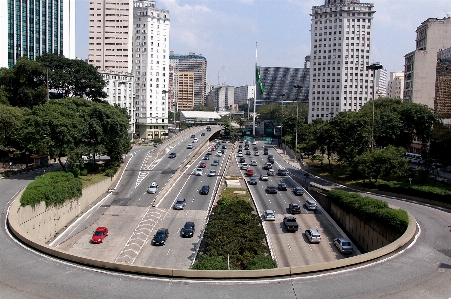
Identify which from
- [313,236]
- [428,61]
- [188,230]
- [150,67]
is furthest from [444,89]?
[150,67]

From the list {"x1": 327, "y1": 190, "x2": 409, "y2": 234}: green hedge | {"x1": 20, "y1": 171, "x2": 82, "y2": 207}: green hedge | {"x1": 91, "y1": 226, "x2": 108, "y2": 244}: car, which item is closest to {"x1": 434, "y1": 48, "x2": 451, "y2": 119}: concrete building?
{"x1": 327, "y1": 190, "x2": 409, "y2": 234}: green hedge

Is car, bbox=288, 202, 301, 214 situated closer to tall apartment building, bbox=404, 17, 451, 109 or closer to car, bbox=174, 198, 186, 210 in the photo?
car, bbox=174, 198, 186, 210

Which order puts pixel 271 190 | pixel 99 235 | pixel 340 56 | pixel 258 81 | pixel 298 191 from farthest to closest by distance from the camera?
1. pixel 258 81
2. pixel 340 56
3. pixel 271 190
4. pixel 298 191
5. pixel 99 235

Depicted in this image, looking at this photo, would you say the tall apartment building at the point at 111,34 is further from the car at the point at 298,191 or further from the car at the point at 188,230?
the car at the point at 188,230

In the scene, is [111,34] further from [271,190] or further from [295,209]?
[295,209]

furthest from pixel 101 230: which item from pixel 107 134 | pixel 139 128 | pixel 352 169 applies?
pixel 139 128

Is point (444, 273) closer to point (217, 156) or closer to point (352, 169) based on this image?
point (352, 169)
